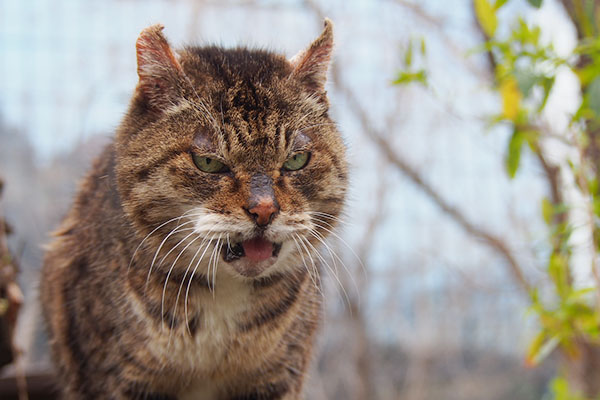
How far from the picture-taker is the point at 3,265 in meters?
1.83

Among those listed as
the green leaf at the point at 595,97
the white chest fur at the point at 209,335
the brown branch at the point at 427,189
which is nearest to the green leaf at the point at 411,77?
the green leaf at the point at 595,97

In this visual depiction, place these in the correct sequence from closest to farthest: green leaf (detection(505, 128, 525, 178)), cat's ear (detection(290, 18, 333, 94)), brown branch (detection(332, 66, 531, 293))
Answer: cat's ear (detection(290, 18, 333, 94)) → green leaf (detection(505, 128, 525, 178)) → brown branch (detection(332, 66, 531, 293))

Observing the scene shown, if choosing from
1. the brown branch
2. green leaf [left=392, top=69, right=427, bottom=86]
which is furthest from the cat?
the brown branch

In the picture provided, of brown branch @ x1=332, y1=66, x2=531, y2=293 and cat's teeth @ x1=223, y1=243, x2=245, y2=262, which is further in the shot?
brown branch @ x1=332, y1=66, x2=531, y2=293

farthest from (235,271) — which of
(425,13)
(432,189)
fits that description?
(425,13)

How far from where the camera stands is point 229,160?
49.3 inches

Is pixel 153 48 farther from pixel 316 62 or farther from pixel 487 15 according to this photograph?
pixel 487 15

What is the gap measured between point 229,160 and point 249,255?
0.68ft

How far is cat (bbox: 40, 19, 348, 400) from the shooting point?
1255mm

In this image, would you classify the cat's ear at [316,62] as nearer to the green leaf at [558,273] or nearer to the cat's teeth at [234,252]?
the cat's teeth at [234,252]

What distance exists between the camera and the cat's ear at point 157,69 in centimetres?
126

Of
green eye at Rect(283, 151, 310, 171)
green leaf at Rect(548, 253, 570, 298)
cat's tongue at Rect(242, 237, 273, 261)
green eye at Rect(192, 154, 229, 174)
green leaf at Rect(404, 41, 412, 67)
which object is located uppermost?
green leaf at Rect(404, 41, 412, 67)

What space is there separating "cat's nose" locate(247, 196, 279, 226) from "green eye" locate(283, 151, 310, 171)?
0.17 metres

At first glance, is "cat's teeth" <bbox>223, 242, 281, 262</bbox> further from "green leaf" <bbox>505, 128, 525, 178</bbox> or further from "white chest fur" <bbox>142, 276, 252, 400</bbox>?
"green leaf" <bbox>505, 128, 525, 178</bbox>
